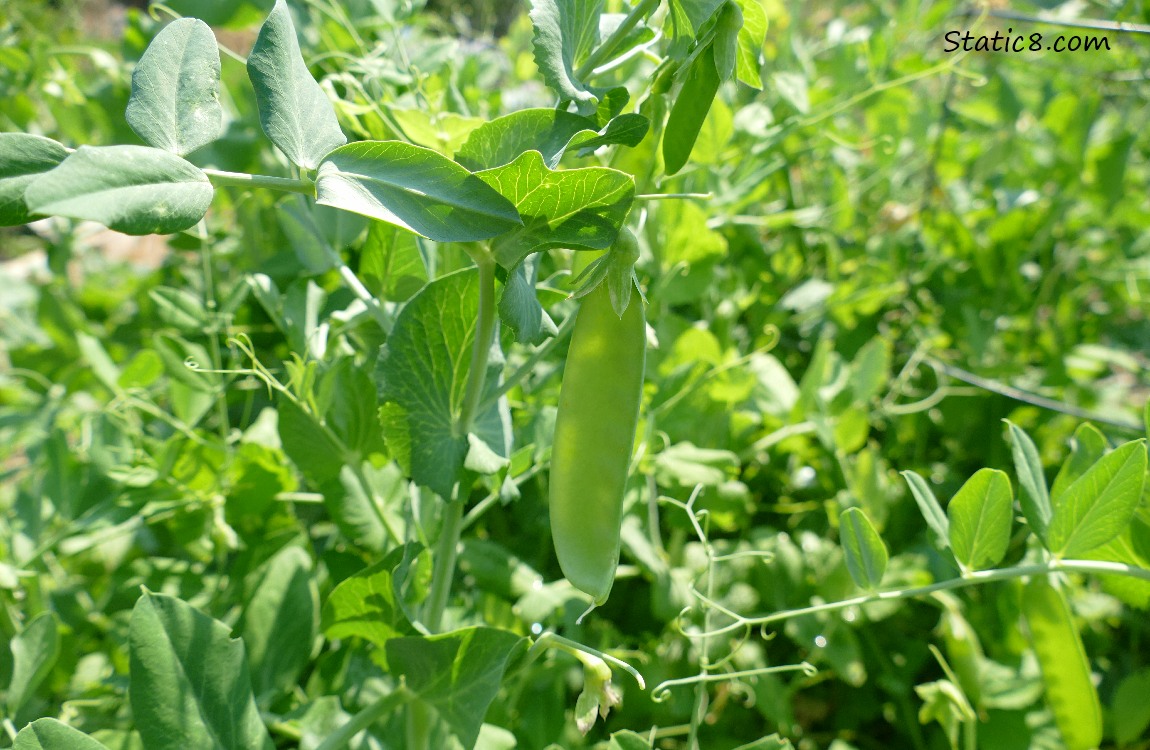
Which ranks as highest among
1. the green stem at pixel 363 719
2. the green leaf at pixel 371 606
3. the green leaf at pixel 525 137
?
the green leaf at pixel 525 137

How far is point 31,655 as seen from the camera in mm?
639

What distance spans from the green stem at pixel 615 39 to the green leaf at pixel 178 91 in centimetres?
19

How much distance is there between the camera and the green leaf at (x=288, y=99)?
0.39 m

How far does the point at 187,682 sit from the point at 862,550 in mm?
435

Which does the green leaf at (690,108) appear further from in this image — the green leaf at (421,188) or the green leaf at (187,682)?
the green leaf at (187,682)

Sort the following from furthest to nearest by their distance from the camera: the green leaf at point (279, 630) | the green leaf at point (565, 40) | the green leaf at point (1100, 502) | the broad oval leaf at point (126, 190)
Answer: the green leaf at point (279, 630) < the green leaf at point (1100, 502) < the green leaf at point (565, 40) < the broad oval leaf at point (126, 190)

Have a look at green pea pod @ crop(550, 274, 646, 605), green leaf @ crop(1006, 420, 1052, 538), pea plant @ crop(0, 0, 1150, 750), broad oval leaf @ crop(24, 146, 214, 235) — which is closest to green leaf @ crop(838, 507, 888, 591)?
pea plant @ crop(0, 0, 1150, 750)

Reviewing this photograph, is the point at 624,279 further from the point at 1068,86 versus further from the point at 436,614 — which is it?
the point at 1068,86

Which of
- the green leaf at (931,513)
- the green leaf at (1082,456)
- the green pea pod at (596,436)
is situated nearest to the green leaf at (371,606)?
the green pea pod at (596,436)

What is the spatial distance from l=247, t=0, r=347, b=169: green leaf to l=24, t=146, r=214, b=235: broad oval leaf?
4 cm

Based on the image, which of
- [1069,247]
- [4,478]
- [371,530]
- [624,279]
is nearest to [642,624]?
[371,530]

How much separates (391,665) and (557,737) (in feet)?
0.77

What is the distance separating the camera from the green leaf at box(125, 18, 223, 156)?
393mm

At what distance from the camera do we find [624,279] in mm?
401
